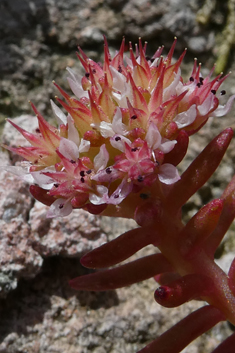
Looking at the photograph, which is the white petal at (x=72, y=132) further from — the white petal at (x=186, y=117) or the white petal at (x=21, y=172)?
the white petal at (x=186, y=117)

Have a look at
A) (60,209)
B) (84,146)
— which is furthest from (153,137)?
(60,209)

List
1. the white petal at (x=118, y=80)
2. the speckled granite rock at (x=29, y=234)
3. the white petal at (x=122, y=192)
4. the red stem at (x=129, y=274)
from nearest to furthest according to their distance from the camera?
the white petal at (x=122, y=192) < the white petal at (x=118, y=80) < the red stem at (x=129, y=274) < the speckled granite rock at (x=29, y=234)

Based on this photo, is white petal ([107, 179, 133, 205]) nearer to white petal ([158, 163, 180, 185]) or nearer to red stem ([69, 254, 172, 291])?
white petal ([158, 163, 180, 185])

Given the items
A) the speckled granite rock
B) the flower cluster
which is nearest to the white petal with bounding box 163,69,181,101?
the flower cluster

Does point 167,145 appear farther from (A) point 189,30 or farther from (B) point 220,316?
(A) point 189,30

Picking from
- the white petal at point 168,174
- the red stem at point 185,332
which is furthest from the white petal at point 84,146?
the red stem at point 185,332

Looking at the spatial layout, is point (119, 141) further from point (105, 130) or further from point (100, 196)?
point (100, 196)

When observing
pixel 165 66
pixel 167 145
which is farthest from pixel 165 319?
pixel 165 66
